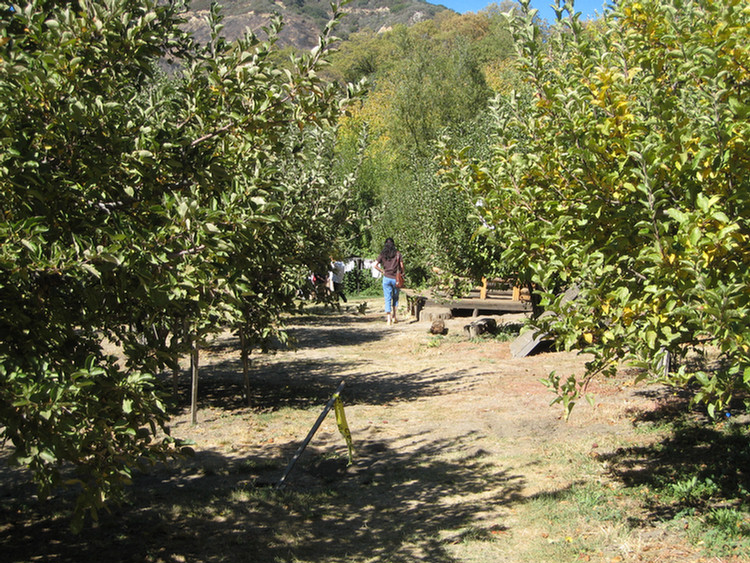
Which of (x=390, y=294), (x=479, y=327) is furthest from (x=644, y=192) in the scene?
(x=390, y=294)

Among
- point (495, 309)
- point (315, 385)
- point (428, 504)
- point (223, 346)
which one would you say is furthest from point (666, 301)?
point (495, 309)

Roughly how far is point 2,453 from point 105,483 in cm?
545

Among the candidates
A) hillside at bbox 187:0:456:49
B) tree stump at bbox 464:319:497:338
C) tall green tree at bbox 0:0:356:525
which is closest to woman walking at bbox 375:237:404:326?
tree stump at bbox 464:319:497:338

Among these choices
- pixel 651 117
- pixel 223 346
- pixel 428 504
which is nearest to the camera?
pixel 651 117

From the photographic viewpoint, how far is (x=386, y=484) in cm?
701

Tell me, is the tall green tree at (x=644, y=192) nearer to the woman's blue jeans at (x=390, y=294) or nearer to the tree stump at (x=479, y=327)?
the tree stump at (x=479, y=327)

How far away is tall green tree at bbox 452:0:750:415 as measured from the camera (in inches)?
157

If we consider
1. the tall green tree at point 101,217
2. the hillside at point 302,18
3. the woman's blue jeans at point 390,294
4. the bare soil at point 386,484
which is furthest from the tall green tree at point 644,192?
the hillside at point 302,18

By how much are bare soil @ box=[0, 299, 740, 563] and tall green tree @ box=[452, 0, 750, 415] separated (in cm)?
110

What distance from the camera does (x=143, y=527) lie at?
5812 millimetres

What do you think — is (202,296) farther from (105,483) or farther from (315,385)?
(315,385)

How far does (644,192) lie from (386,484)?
3894 mm

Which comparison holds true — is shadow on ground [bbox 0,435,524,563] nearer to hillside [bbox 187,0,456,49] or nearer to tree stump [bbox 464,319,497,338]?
tree stump [bbox 464,319,497,338]

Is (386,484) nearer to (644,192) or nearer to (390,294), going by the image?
(644,192)
